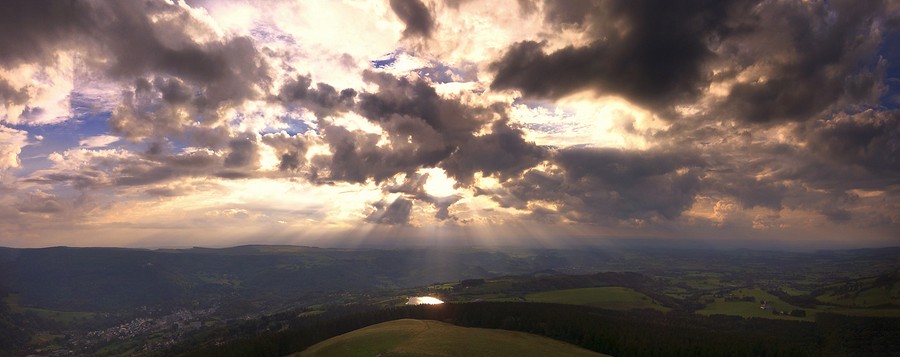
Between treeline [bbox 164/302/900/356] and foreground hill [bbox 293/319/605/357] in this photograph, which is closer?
foreground hill [bbox 293/319/605/357]

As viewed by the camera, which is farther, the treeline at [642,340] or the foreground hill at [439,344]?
the treeline at [642,340]

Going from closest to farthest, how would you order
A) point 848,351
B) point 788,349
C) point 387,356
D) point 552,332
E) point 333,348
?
1. point 387,356
2. point 333,348
3. point 788,349
4. point 552,332
5. point 848,351

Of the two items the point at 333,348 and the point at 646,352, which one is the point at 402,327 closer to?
the point at 333,348

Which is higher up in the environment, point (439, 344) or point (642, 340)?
point (439, 344)

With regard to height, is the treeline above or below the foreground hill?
below

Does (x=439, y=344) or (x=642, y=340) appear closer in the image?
(x=439, y=344)

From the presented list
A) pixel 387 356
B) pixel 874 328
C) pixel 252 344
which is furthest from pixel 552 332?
pixel 874 328

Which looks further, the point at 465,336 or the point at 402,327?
the point at 402,327

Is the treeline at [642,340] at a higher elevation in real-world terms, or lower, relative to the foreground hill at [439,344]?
lower
